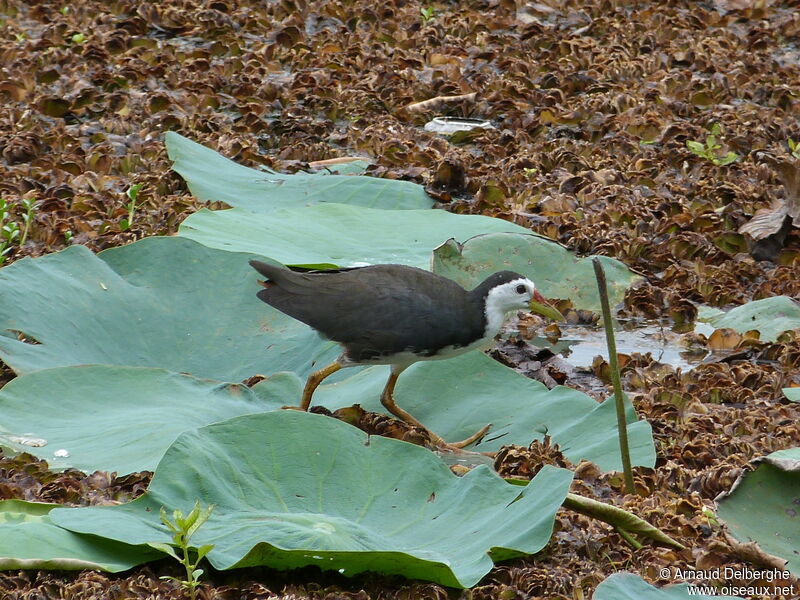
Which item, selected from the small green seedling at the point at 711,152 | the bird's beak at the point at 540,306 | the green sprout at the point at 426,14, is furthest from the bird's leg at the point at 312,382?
the green sprout at the point at 426,14

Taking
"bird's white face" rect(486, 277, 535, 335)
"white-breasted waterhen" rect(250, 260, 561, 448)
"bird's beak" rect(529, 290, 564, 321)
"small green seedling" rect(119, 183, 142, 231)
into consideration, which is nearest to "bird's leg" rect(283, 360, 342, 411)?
"white-breasted waterhen" rect(250, 260, 561, 448)

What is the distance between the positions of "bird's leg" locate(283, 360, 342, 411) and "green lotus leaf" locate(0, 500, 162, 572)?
35.9 inches

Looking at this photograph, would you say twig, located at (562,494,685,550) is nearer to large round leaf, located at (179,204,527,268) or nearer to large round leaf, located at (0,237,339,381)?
large round leaf, located at (0,237,339,381)

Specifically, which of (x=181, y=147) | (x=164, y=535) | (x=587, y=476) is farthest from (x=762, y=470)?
Answer: (x=181, y=147)

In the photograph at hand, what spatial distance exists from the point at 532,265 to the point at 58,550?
2453 mm

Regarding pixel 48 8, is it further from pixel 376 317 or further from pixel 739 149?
pixel 376 317

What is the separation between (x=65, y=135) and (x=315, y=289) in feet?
9.80

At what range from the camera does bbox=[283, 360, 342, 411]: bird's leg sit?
142 inches

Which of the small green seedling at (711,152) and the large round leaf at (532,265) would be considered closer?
the large round leaf at (532,265)

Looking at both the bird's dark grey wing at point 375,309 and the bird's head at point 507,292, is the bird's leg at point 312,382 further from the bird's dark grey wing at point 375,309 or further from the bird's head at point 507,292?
the bird's head at point 507,292

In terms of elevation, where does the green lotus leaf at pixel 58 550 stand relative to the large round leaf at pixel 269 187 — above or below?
above

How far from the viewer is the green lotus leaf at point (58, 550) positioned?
2.62 m

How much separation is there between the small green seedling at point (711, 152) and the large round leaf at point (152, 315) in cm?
305

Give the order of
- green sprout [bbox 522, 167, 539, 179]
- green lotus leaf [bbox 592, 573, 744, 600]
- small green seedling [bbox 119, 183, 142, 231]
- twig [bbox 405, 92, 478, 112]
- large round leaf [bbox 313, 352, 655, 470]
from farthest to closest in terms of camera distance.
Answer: twig [bbox 405, 92, 478, 112]
green sprout [bbox 522, 167, 539, 179]
small green seedling [bbox 119, 183, 142, 231]
large round leaf [bbox 313, 352, 655, 470]
green lotus leaf [bbox 592, 573, 744, 600]
